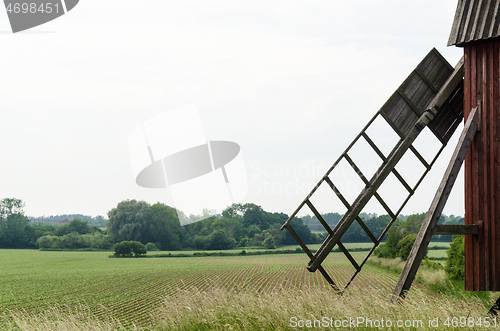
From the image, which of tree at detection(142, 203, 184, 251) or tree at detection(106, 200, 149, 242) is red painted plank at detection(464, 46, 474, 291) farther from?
tree at detection(106, 200, 149, 242)

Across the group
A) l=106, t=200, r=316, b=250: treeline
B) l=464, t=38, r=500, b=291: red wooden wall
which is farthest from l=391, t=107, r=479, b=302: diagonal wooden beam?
l=106, t=200, r=316, b=250: treeline

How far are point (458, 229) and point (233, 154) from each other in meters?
9.87

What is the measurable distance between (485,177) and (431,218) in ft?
5.75

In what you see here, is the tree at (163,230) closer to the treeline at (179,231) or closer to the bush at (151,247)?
the treeline at (179,231)

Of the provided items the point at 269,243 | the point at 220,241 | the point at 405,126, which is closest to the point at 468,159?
the point at 405,126

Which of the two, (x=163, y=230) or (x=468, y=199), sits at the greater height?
(x=468, y=199)

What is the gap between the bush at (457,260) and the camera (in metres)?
19.2

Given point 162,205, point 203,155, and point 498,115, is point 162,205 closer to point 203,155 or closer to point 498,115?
point 203,155

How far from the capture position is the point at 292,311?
6793mm

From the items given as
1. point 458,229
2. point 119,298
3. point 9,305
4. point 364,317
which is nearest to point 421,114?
point 458,229

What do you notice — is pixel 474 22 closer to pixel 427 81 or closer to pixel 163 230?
pixel 427 81

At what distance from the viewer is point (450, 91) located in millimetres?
9242

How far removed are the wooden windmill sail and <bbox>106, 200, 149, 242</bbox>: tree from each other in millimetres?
94897

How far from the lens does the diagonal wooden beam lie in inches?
277
